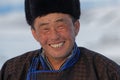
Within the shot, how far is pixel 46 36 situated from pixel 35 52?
1.32 feet

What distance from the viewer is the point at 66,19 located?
5.26 meters

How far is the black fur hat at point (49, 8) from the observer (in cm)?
528

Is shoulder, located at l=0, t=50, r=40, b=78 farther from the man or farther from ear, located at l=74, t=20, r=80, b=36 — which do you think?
ear, located at l=74, t=20, r=80, b=36

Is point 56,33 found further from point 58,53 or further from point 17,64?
point 17,64

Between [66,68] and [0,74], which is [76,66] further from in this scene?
[0,74]

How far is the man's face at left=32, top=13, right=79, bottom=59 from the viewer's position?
520 cm

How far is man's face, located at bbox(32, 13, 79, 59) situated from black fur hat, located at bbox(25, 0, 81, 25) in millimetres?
45

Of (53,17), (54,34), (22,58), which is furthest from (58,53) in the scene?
(22,58)

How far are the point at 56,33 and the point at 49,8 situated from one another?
0.23 metres

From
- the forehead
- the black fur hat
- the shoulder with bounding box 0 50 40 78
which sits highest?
the black fur hat

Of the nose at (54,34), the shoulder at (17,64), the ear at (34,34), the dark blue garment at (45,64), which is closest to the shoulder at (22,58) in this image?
the shoulder at (17,64)

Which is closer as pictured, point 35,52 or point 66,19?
point 66,19

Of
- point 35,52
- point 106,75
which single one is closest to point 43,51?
point 35,52

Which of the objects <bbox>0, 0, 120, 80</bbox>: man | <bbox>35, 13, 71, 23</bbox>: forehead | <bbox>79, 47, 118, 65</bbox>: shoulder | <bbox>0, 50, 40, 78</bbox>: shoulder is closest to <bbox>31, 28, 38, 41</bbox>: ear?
<bbox>0, 0, 120, 80</bbox>: man
